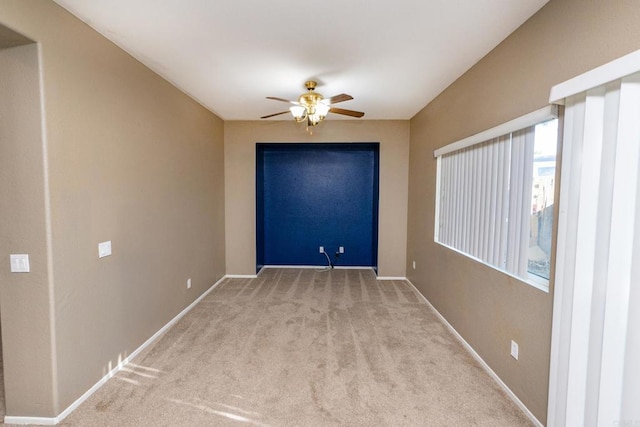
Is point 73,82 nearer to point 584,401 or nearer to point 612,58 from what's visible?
point 612,58

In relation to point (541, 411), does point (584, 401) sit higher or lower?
higher

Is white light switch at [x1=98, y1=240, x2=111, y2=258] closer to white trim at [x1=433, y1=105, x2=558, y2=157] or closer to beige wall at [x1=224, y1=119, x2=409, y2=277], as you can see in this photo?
beige wall at [x1=224, y1=119, x2=409, y2=277]

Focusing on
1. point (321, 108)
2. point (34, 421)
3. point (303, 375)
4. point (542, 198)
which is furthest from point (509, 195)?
point (34, 421)

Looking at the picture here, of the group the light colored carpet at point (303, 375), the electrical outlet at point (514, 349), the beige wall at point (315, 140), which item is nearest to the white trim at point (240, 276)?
the beige wall at point (315, 140)

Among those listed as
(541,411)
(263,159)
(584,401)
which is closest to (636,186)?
(584,401)

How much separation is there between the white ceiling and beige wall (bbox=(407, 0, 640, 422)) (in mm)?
168

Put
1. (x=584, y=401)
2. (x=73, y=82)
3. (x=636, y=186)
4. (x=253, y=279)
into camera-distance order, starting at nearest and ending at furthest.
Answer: (x=636, y=186)
(x=584, y=401)
(x=73, y=82)
(x=253, y=279)

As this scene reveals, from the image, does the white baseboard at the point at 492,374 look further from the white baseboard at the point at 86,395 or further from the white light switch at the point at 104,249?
the white light switch at the point at 104,249

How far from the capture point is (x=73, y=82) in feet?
6.38

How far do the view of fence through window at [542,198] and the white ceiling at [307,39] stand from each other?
0.80 m

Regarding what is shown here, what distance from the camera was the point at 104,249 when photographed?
7.34 feet

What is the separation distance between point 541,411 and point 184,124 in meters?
4.10

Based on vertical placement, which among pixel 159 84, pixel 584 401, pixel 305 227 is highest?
pixel 159 84

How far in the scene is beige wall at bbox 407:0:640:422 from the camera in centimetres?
148
